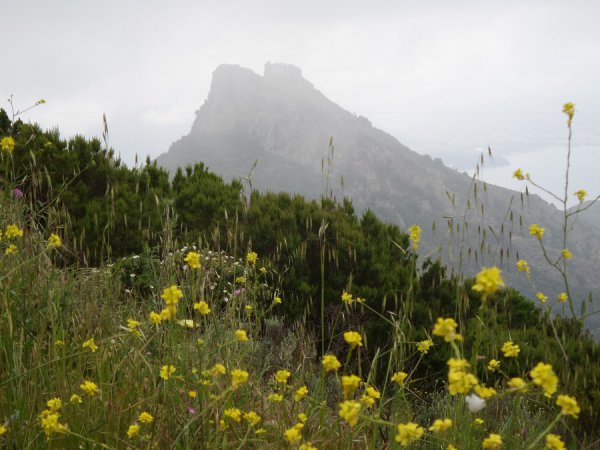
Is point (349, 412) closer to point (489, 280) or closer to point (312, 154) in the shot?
point (489, 280)

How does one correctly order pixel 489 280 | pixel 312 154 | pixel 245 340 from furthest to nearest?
pixel 312 154, pixel 245 340, pixel 489 280

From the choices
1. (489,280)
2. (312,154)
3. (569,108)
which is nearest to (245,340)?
(489,280)

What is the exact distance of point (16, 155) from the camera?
683cm

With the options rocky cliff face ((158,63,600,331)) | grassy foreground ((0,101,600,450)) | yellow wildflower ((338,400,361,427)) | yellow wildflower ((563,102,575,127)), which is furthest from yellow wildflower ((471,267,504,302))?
rocky cliff face ((158,63,600,331))

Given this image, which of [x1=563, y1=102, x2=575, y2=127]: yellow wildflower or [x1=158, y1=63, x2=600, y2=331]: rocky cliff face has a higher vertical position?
[x1=158, y1=63, x2=600, y2=331]: rocky cliff face

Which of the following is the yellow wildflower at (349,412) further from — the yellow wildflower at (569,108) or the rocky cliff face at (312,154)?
the rocky cliff face at (312,154)

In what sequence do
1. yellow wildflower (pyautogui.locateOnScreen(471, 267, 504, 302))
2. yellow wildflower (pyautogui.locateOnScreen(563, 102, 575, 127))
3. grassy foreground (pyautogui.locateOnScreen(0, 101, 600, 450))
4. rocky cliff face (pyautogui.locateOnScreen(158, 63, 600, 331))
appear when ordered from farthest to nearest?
rocky cliff face (pyautogui.locateOnScreen(158, 63, 600, 331)) < yellow wildflower (pyautogui.locateOnScreen(563, 102, 575, 127)) < grassy foreground (pyautogui.locateOnScreen(0, 101, 600, 450)) < yellow wildflower (pyautogui.locateOnScreen(471, 267, 504, 302))

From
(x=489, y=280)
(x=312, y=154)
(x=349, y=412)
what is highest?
(x=312, y=154)

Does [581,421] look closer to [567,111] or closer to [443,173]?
[567,111]

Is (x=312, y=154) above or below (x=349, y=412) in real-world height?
above

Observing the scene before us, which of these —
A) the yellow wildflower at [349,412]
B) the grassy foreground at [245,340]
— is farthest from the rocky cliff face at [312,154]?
the yellow wildflower at [349,412]

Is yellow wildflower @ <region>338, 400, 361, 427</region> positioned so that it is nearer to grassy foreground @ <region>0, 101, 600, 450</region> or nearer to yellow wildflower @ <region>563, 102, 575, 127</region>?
grassy foreground @ <region>0, 101, 600, 450</region>

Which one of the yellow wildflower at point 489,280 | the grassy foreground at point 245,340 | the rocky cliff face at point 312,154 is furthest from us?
the rocky cliff face at point 312,154

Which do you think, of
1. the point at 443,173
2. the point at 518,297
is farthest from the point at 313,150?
the point at 518,297
